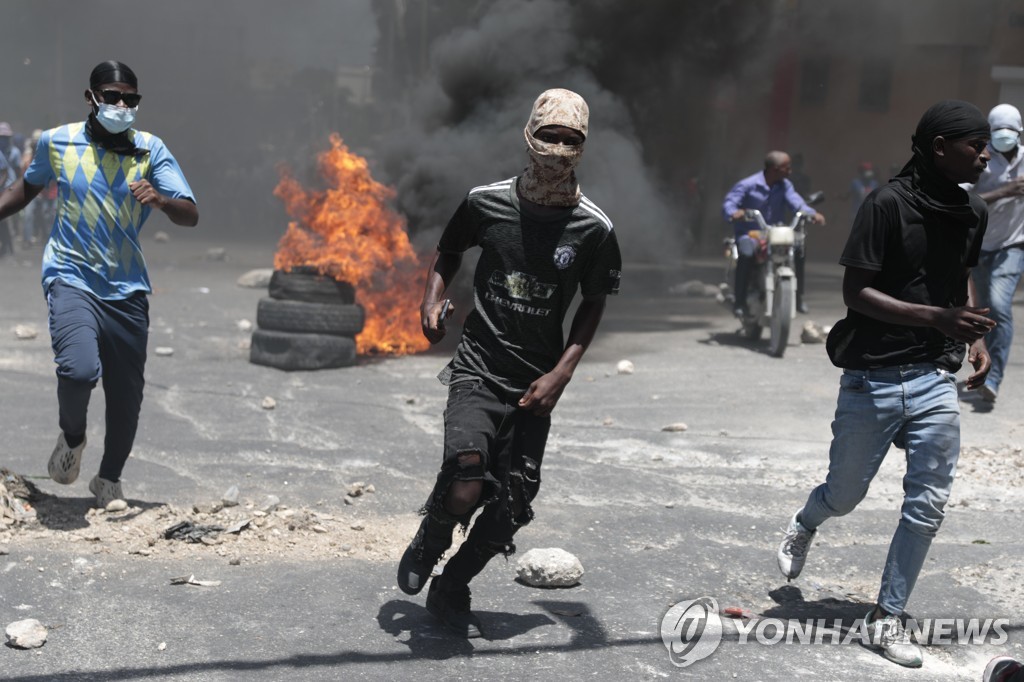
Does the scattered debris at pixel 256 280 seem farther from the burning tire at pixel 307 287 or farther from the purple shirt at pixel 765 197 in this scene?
the purple shirt at pixel 765 197

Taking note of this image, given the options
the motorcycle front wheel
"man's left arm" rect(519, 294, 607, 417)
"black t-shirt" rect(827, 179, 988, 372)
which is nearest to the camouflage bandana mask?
"man's left arm" rect(519, 294, 607, 417)

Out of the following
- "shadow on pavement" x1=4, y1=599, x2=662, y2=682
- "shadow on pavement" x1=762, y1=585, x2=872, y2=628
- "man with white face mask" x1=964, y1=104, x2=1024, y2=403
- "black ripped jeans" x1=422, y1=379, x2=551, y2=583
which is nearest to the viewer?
"shadow on pavement" x1=4, y1=599, x2=662, y2=682

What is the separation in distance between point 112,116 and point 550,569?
266 cm

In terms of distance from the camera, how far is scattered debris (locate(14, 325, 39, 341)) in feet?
35.5

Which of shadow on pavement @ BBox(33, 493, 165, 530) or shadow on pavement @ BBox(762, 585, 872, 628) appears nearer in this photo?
shadow on pavement @ BBox(762, 585, 872, 628)

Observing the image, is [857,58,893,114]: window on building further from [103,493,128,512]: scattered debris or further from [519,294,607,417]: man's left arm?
[519,294,607,417]: man's left arm

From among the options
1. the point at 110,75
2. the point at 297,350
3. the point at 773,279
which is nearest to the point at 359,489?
the point at 110,75

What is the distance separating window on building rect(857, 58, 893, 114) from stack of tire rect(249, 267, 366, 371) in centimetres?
1816

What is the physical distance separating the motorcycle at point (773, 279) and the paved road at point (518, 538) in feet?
1.21

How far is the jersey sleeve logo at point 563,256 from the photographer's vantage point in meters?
3.87

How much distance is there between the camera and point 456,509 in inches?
150

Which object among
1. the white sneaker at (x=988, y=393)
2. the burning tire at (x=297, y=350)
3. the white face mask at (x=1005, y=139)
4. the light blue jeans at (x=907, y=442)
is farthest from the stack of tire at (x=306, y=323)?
the light blue jeans at (x=907, y=442)

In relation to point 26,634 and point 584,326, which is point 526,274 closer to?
point 584,326

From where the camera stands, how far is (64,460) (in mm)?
5117
